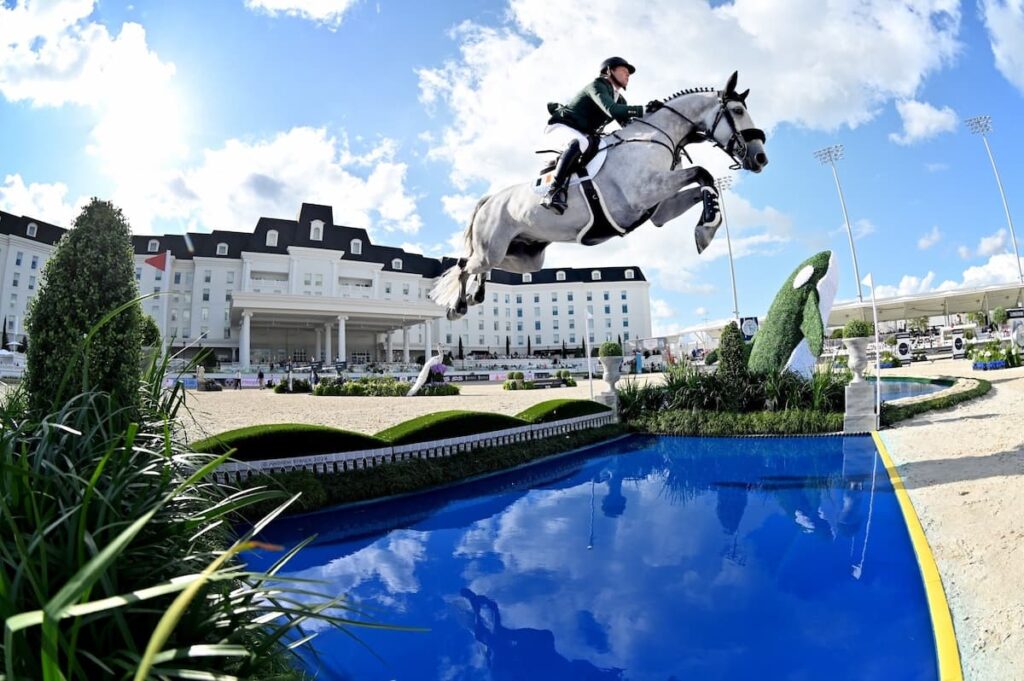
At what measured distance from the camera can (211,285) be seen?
168 feet

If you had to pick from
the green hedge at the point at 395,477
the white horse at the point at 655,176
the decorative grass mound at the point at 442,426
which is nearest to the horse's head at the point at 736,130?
the white horse at the point at 655,176

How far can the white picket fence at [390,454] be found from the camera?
609 cm

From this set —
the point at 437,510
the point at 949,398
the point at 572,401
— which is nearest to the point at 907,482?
the point at 437,510

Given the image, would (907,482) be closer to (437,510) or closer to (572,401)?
(437,510)

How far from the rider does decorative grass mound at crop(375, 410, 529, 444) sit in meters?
4.37

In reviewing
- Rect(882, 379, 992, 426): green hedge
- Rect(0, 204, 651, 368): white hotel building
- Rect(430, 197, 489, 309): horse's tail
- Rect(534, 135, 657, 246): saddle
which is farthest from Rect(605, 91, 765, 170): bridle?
Rect(0, 204, 651, 368): white hotel building

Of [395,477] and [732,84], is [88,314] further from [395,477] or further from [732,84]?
[732,84]

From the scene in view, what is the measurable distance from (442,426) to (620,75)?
553 cm

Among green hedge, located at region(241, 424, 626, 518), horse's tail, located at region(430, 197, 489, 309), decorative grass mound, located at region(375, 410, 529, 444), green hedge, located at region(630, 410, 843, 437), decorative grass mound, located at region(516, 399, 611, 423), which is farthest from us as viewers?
green hedge, located at region(630, 410, 843, 437)

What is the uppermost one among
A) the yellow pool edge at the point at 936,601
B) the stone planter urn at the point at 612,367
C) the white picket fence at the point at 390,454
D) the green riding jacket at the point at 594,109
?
the green riding jacket at the point at 594,109

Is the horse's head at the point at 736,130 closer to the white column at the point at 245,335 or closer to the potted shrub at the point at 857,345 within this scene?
the potted shrub at the point at 857,345

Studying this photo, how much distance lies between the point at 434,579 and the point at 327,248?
176ft

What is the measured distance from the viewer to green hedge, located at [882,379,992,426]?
426 inches

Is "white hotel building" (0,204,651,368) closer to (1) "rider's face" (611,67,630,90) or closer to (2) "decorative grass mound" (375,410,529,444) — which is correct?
(2) "decorative grass mound" (375,410,529,444)
